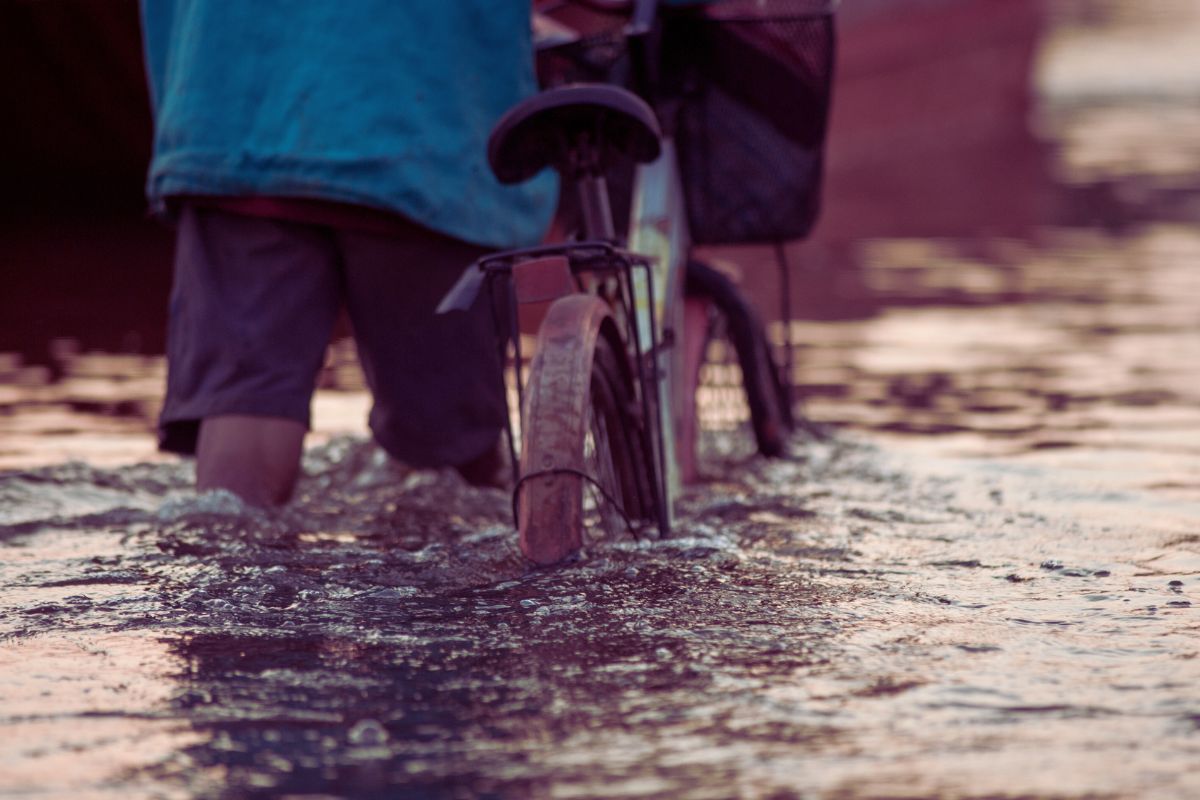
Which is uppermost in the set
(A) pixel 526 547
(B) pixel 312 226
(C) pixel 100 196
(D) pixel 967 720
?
(C) pixel 100 196

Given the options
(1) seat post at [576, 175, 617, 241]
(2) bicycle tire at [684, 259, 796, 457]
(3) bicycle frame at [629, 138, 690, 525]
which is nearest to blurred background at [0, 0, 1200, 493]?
(2) bicycle tire at [684, 259, 796, 457]

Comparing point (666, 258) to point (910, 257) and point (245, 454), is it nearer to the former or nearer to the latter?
point (245, 454)

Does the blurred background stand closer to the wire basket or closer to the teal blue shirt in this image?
the wire basket

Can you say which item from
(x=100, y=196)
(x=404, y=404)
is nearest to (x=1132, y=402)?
(x=404, y=404)

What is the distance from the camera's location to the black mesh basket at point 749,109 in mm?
4258

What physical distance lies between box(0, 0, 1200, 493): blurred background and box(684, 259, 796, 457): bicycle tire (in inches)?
35.7

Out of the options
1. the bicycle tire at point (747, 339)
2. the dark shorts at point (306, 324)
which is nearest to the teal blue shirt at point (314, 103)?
the dark shorts at point (306, 324)

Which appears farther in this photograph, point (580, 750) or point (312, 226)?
point (312, 226)

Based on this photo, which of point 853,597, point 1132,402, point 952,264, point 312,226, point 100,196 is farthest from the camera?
point 100,196

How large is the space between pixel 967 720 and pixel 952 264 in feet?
26.7

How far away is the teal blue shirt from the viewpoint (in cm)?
354

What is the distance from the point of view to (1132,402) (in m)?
6.17

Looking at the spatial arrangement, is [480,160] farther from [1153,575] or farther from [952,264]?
[952,264]

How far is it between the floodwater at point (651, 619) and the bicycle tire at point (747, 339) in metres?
0.15
